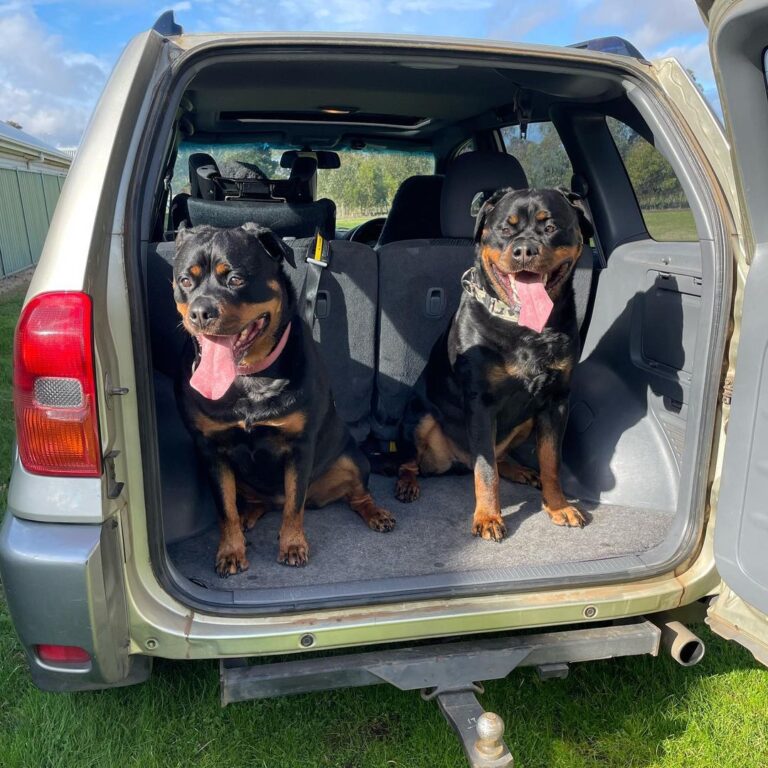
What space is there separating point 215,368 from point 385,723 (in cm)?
129

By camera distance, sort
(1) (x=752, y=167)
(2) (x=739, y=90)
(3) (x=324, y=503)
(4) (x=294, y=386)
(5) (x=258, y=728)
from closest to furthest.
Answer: (2) (x=739, y=90), (1) (x=752, y=167), (5) (x=258, y=728), (4) (x=294, y=386), (3) (x=324, y=503)

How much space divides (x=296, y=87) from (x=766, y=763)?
3456 mm

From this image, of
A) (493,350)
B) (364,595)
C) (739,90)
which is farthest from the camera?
(493,350)

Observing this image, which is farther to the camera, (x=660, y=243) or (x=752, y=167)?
(x=660, y=243)

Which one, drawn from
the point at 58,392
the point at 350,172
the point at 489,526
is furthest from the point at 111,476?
the point at 350,172

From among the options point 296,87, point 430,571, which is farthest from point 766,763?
point 296,87

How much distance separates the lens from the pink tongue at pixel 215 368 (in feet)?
7.23

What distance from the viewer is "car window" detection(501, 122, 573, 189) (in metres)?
3.54

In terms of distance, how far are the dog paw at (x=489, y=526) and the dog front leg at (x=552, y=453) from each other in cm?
26

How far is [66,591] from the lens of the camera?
1641 millimetres

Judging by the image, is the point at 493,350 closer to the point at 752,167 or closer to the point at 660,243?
the point at 660,243

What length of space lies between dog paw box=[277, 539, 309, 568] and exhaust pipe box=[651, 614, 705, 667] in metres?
1.20

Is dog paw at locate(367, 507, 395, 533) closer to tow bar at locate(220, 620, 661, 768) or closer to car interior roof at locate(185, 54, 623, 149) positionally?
tow bar at locate(220, 620, 661, 768)

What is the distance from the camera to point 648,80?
2.31m
